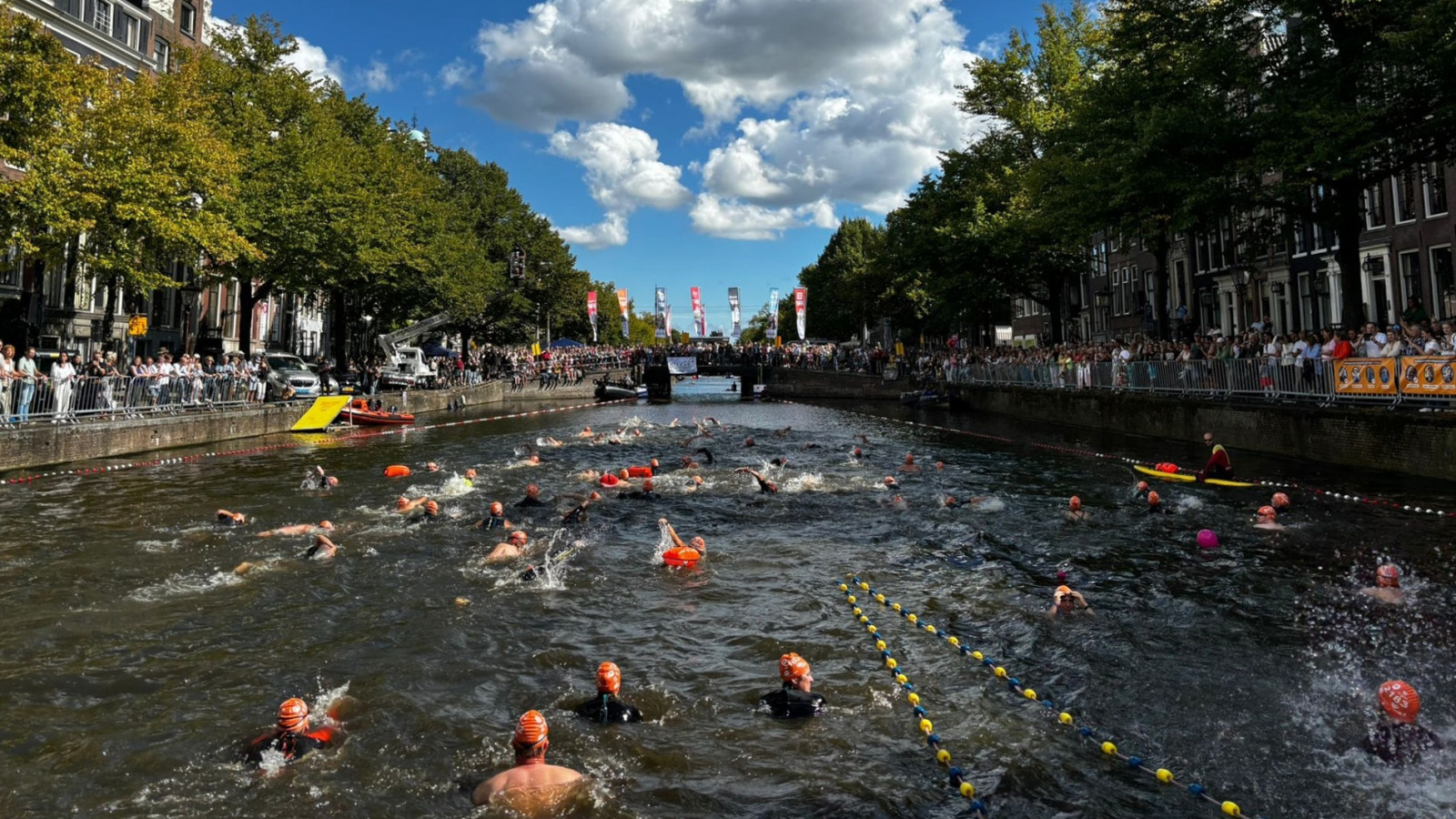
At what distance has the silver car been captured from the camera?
34281mm

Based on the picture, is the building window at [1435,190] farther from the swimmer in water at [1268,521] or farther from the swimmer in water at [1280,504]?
the swimmer in water at [1268,521]

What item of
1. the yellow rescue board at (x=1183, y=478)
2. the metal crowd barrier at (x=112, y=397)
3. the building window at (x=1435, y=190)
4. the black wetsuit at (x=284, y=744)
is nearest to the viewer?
the black wetsuit at (x=284, y=744)

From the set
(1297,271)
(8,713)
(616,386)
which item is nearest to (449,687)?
(8,713)

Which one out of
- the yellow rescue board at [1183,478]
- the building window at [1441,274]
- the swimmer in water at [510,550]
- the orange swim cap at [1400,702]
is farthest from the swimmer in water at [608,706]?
the building window at [1441,274]

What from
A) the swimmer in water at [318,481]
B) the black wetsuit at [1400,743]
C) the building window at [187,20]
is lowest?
the black wetsuit at [1400,743]

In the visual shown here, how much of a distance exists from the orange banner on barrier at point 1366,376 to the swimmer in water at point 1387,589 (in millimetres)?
9484

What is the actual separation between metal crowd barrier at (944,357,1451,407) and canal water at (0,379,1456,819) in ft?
9.50

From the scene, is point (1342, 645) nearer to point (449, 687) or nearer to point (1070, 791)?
point (1070, 791)

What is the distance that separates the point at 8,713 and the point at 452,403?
127ft

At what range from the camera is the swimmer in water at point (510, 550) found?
12555mm

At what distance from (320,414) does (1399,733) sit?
32488 mm

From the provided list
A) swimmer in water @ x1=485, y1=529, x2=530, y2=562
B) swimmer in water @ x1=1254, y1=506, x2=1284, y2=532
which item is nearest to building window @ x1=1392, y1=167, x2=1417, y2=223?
swimmer in water @ x1=1254, y1=506, x2=1284, y2=532

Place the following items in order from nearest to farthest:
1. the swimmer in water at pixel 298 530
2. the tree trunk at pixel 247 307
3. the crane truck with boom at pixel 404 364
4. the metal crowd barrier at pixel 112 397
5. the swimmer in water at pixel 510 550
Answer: the swimmer in water at pixel 510 550
the swimmer in water at pixel 298 530
the metal crowd barrier at pixel 112 397
the tree trunk at pixel 247 307
the crane truck with boom at pixel 404 364

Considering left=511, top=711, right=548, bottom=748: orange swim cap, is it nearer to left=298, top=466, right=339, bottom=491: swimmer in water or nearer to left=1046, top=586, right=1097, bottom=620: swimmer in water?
left=1046, top=586, right=1097, bottom=620: swimmer in water
